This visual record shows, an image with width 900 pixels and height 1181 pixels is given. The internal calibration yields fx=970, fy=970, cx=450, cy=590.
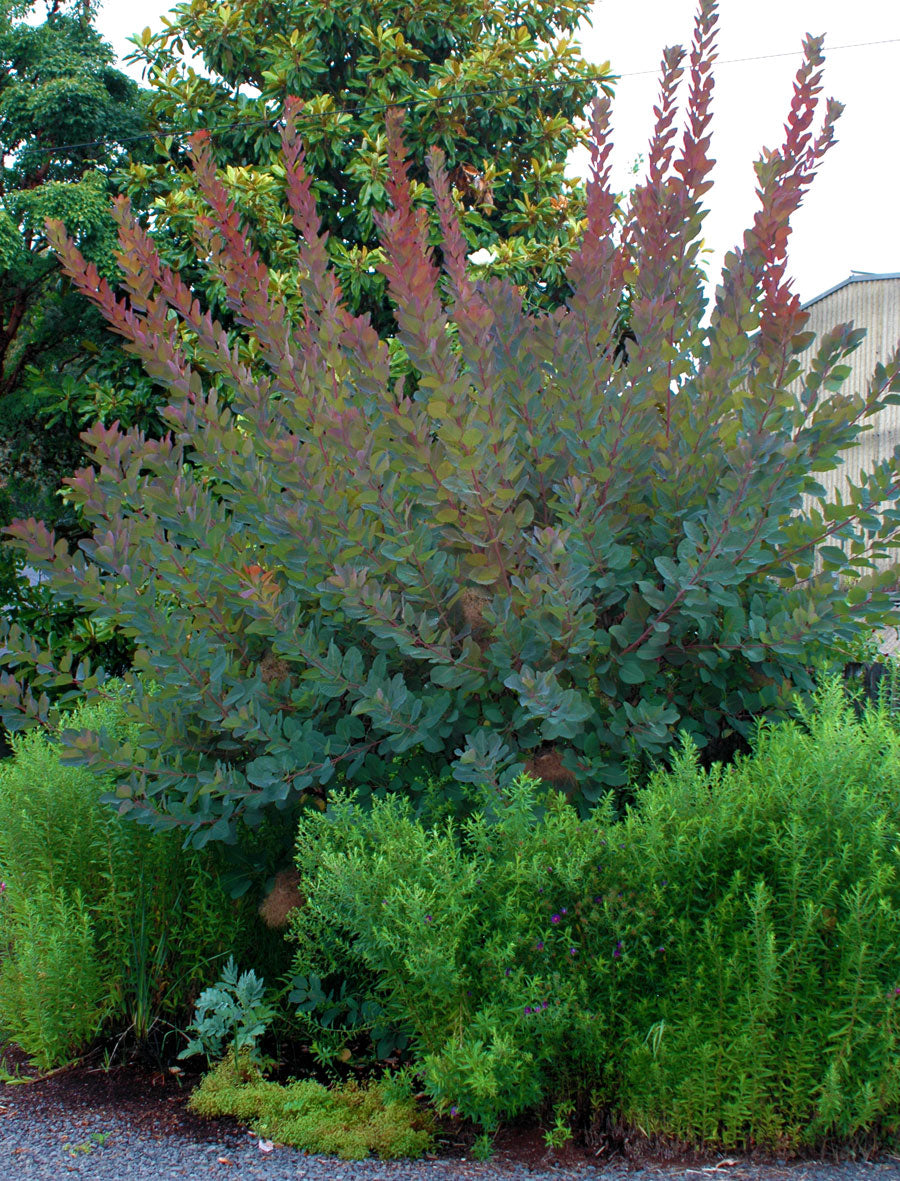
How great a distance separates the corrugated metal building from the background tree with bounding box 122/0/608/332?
1384 centimetres

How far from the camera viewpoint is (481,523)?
8.66ft

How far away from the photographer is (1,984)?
10.1 ft

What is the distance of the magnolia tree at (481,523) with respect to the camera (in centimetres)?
257

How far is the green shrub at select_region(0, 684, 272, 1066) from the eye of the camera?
2930mm

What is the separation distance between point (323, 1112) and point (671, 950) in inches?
39.0

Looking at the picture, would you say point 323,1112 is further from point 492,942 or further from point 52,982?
point 52,982

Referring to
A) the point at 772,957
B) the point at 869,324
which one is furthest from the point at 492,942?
the point at 869,324

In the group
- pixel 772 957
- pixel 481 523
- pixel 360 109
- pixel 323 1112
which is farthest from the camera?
pixel 360 109

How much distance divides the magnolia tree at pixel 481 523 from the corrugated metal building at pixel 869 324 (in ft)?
60.1

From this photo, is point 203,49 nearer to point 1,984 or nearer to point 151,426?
point 151,426

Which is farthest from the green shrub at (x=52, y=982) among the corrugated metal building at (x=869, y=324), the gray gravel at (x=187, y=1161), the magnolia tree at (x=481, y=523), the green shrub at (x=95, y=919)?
the corrugated metal building at (x=869, y=324)

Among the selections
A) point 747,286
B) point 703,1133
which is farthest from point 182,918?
point 747,286

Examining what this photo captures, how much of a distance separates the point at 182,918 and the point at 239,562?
52.7 inches

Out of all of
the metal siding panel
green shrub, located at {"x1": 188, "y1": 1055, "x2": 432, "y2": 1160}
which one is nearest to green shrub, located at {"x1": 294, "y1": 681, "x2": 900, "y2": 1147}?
green shrub, located at {"x1": 188, "y1": 1055, "x2": 432, "y2": 1160}
